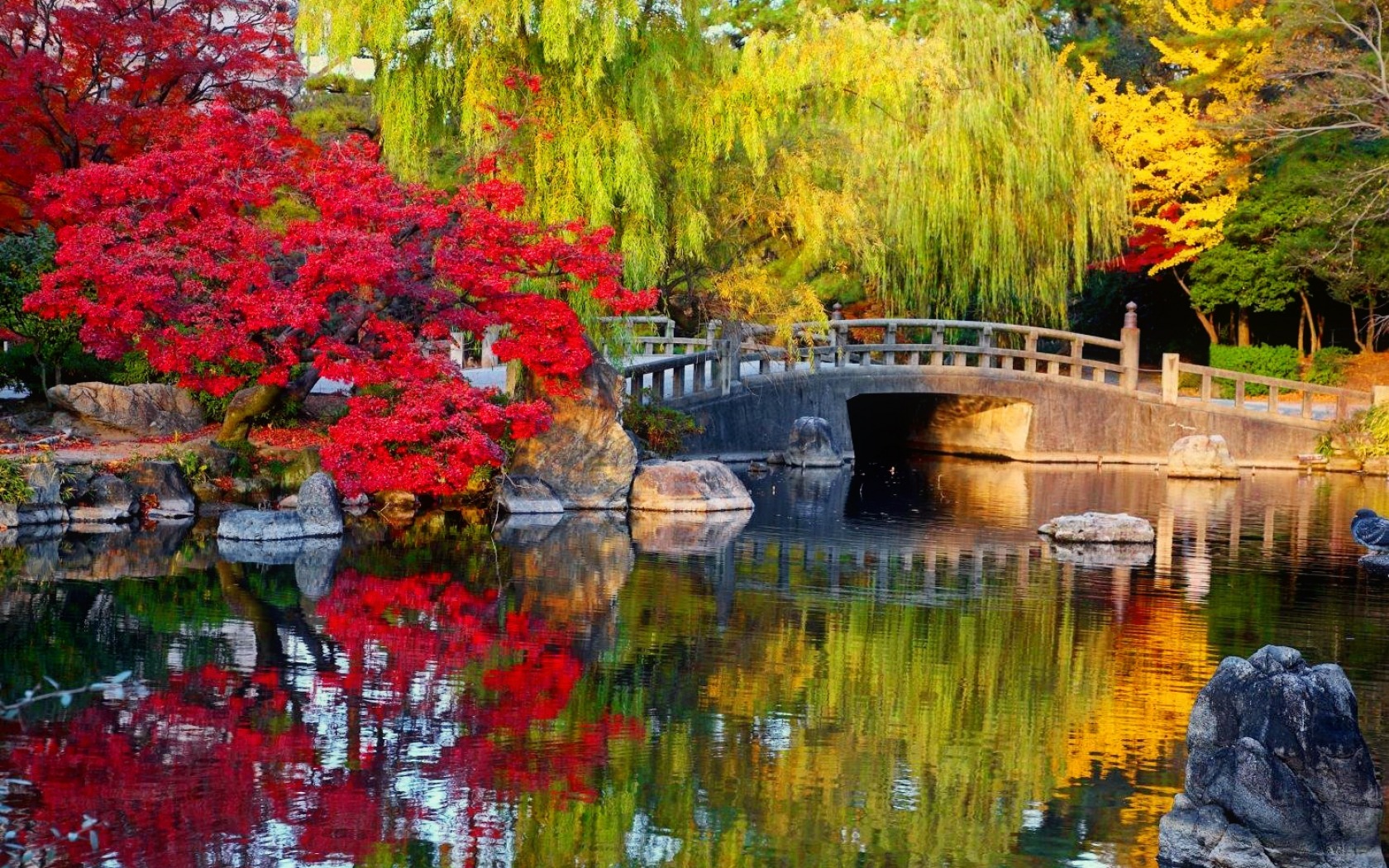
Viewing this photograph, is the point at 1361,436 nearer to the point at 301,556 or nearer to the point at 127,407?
the point at 301,556

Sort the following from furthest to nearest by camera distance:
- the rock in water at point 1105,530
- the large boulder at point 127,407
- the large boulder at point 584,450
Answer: the large boulder at point 584,450 → the large boulder at point 127,407 → the rock in water at point 1105,530

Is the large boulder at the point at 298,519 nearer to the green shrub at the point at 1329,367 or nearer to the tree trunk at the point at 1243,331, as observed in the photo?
the green shrub at the point at 1329,367

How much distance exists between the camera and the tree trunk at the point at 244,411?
17.4m

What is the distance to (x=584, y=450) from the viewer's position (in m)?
18.6

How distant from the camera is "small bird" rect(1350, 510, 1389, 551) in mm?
15891

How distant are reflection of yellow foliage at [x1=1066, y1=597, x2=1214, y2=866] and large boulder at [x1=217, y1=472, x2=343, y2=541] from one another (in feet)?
23.7

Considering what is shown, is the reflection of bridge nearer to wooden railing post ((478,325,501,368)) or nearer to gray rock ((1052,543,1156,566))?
wooden railing post ((478,325,501,368))

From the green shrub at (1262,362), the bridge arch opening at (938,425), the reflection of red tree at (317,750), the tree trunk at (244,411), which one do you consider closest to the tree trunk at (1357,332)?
the green shrub at (1262,362)

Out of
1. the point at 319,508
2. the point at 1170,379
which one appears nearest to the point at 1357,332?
the point at 1170,379

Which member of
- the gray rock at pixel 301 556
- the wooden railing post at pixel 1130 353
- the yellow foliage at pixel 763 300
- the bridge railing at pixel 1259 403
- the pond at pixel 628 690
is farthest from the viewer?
the wooden railing post at pixel 1130 353

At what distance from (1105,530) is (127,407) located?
10.00m

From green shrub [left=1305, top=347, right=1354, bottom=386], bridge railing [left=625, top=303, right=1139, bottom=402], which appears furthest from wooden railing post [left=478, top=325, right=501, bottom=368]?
green shrub [left=1305, top=347, right=1354, bottom=386]

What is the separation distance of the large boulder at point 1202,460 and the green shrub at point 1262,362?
5112 mm

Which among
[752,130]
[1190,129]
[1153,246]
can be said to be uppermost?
[1190,129]
